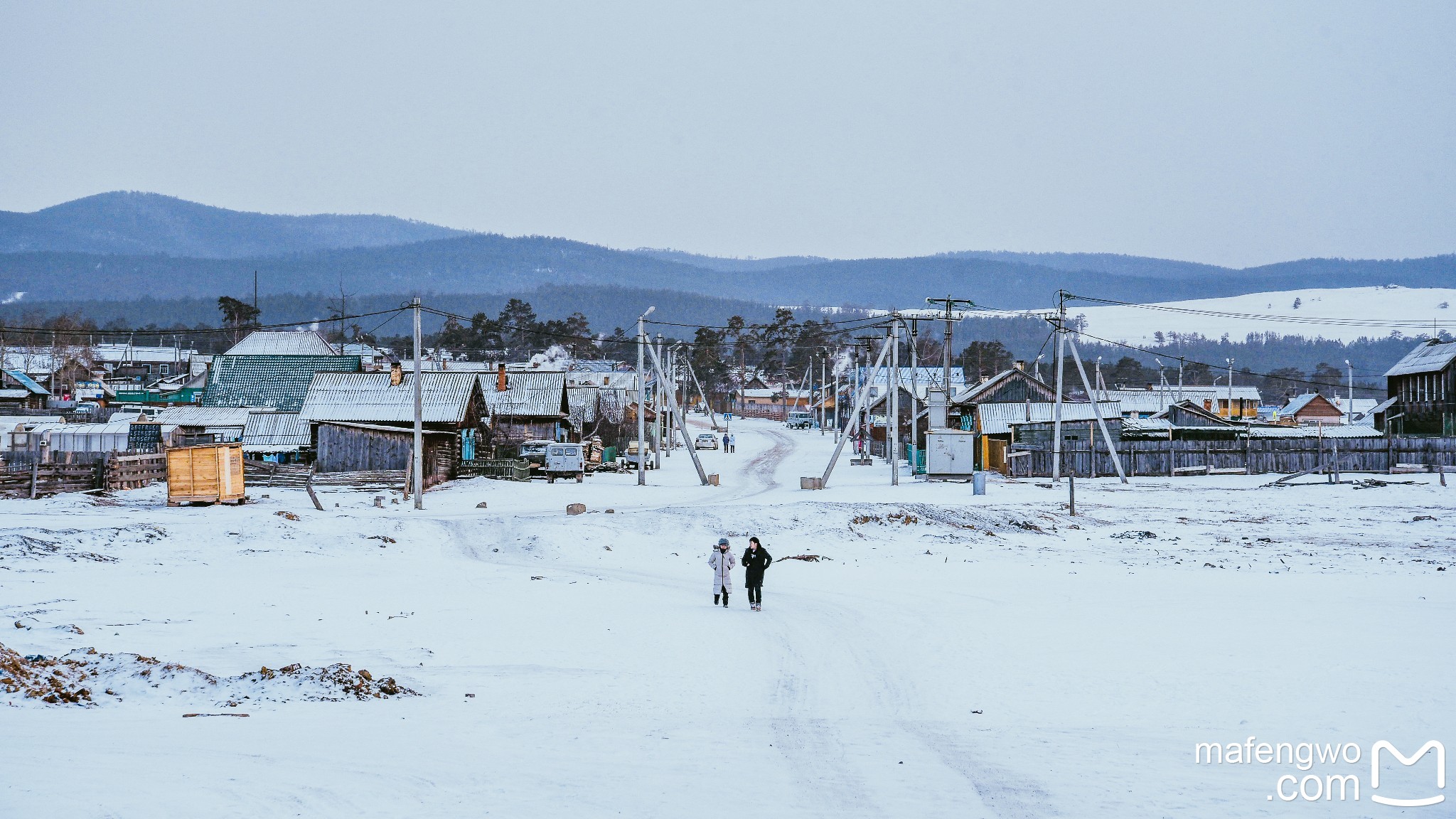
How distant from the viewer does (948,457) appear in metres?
52.9

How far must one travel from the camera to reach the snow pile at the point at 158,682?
491 inches

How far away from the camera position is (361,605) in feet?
→ 65.1

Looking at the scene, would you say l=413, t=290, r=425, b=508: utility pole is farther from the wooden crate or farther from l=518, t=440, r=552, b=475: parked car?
l=518, t=440, r=552, b=475: parked car

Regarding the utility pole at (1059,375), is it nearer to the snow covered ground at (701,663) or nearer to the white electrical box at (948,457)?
the white electrical box at (948,457)

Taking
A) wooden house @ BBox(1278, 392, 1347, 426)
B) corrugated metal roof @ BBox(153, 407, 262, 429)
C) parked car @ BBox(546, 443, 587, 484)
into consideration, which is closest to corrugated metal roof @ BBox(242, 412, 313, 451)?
corrugated metal roof @ BBox(153, 407, 262, 429)

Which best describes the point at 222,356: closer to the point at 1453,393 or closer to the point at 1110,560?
the point at 1110,560

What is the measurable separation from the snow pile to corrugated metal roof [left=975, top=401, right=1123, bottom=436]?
5113 cm

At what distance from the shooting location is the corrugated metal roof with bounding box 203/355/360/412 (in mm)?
66438

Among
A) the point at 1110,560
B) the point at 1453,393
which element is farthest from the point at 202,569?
the point at 1453,393

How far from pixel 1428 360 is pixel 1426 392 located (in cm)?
205

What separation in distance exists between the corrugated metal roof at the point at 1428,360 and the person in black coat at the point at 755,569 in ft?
198

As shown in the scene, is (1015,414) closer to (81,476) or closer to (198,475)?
(198,475)

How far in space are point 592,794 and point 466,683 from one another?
4.87 m

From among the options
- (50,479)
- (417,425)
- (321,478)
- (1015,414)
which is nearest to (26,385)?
(50,479)
